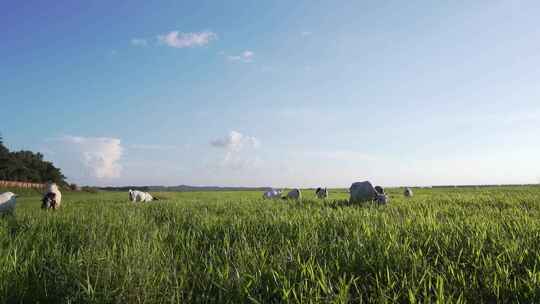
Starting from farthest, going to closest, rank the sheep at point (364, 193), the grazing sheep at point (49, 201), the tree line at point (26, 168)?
the tree line at point (26, 168)
the grazing sheep at point (49, 201)
the sheep at point (364, 193)

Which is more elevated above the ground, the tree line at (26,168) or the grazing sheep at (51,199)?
the tree line at (26,168)

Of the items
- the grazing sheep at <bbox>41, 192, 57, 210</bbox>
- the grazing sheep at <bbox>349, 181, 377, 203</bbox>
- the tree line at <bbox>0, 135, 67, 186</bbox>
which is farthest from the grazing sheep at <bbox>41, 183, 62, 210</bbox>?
the tree line at <bbox>0, 135, 67, 186</bbox>

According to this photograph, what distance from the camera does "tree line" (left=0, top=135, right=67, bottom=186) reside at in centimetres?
6116

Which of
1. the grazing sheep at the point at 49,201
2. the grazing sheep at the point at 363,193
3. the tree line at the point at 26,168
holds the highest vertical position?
the tree line at the point at 26,168

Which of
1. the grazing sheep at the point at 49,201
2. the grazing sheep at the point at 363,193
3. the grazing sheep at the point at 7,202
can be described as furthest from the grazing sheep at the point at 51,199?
the grazing sheep at the point at 363,193

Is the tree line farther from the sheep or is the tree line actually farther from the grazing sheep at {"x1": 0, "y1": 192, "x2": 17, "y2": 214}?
the sheep

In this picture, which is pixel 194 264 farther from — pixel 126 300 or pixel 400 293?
pixel 400 293

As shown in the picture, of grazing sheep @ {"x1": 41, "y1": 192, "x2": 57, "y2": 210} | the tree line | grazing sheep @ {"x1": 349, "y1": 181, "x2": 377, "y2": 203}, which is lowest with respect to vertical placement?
grazing sheep @ {"x1": 41, "y1": 192, "x2": 57, "y2": 210}

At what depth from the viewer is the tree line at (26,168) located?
201 ft

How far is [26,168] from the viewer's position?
64250 mm

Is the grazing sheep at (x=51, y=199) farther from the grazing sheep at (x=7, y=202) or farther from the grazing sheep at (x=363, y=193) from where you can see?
the grazing sheep at (x=363, y=193)

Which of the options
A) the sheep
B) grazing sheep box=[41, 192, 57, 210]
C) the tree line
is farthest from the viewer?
the tree line

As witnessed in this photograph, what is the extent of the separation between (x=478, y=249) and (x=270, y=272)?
211 centimetres

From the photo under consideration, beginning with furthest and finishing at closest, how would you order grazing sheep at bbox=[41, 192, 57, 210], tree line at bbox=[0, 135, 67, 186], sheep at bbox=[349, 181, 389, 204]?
tree line at bbox=[0, 135, 67, 186] < grazing sheep at bbox=[41, 192, 57, 210] < sheep at bbox=[349, 181, 389, 204]
